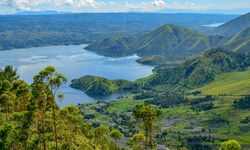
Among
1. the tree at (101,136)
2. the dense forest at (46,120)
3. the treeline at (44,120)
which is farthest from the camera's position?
the tree at (101,136)

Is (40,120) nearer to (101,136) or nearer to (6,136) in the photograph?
(6,136)

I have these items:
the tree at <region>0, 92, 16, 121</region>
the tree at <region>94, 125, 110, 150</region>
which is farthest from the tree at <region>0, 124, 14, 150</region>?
the tree at <region>94, 125, 110, 150</region>

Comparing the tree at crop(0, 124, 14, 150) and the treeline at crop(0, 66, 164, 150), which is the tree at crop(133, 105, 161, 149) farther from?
the tree at crop(0, 124, 14, 150)

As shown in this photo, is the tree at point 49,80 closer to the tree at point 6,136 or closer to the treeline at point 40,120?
the treeline at point 40,120

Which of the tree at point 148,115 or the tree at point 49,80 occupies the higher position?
the tree at point 49,80

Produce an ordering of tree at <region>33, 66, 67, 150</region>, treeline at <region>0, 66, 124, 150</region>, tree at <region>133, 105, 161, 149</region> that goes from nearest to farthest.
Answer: tree at <region>133, 105, 161, 149</region> < tree at <region>33, 66, 67, 150</region> < treeline at <region>0, 66, 124, 150</region>

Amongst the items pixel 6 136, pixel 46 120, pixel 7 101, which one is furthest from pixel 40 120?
A: pixel 7 101

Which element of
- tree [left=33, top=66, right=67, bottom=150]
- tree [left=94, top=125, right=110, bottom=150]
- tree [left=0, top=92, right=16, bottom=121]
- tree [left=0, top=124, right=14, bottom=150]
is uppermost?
tree [left=33, top=66, right=67, bottom=150]

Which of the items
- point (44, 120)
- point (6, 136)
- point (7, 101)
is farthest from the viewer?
point (7, 101)

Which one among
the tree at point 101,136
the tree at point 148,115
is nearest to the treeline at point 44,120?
the tree at point 148,115

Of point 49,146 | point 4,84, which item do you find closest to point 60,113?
point 49,146

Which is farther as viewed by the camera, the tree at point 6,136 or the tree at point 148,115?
the tree at point 6,136
